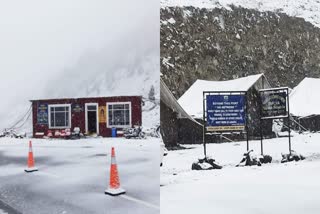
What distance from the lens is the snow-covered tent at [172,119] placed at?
1.38m

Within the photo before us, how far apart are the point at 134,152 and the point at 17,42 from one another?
64cm

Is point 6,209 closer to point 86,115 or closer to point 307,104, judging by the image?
point 86,115

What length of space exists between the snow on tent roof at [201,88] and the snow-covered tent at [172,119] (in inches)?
1.8

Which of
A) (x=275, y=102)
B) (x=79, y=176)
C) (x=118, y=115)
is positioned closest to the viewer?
(x=118, y=115)

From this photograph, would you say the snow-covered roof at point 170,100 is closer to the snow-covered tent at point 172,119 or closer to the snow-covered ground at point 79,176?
the snow-covered tent at point 172,119

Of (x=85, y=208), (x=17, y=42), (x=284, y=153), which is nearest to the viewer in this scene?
(x=85, y=208)

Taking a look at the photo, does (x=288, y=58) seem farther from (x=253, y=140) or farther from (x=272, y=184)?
(x=272, y=184)

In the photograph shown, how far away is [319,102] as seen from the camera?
5.15ft

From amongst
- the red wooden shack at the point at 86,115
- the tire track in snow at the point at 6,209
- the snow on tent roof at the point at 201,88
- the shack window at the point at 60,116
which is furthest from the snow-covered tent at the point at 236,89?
the tire track in snow at the point at 6,209

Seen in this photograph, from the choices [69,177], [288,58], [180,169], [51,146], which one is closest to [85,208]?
[69,177]

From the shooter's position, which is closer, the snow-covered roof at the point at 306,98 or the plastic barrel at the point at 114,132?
the plastic barrel at the point at 114,132

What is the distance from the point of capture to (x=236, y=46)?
1570 millimetres

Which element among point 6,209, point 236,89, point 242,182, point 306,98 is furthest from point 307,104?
point 6,209

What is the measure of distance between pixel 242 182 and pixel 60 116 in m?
0.83
